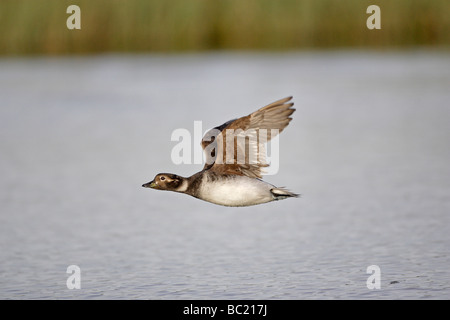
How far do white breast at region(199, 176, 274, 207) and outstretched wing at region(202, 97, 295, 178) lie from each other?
0.51 feet

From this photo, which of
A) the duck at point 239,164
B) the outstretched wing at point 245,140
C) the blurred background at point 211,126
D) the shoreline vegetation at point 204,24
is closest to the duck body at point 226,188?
the duck at point 239,164

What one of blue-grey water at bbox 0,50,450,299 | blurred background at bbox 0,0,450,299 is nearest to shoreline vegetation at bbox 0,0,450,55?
blurred background at bbox 0,0,450,299

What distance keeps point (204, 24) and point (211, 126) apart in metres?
9.93

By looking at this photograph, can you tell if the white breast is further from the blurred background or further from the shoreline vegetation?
the shoreline vegetation

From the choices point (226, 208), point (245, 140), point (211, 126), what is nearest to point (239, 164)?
point (245, 140)

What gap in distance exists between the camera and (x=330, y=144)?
14312 mm

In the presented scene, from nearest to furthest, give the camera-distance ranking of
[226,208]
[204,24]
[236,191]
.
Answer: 1. [236,191]
2. [226,208]
3. [204,24]

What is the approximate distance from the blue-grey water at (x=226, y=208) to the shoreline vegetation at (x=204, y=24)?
2511mm

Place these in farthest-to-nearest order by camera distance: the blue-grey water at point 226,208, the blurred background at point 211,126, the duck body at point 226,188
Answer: the blurred background at point 211,126 < the blue-grey water at point 226,208 < the duck body at point 226,188

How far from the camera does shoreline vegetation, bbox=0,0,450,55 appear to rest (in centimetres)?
2414

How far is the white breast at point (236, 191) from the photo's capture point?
7.01m

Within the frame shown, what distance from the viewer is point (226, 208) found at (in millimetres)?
10781

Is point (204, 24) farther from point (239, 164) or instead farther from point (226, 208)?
point (239, 164)

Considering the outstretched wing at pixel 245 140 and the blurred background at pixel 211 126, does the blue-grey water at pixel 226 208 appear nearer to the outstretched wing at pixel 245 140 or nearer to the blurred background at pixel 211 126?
the blurred background at pixel 211 126
